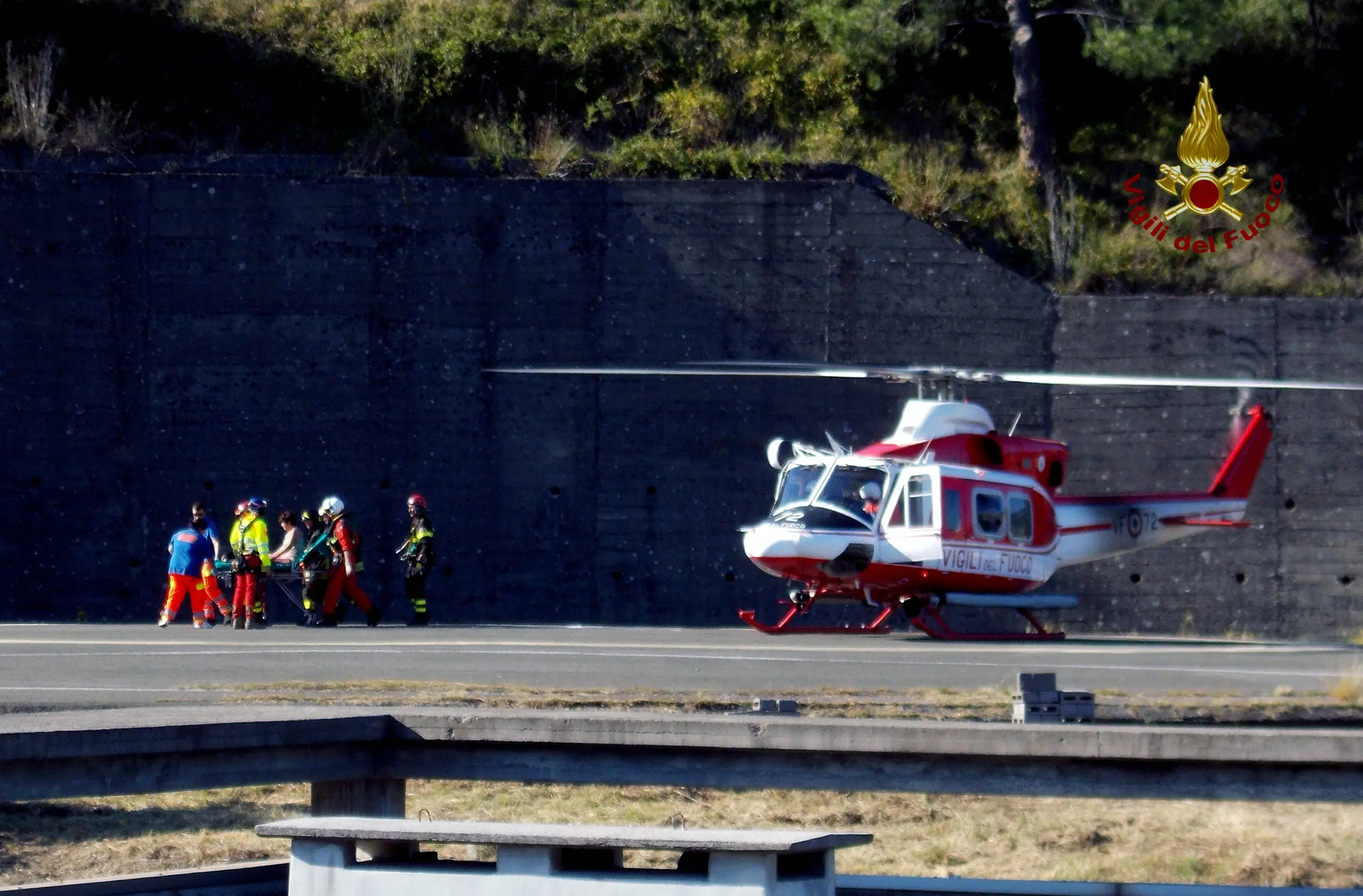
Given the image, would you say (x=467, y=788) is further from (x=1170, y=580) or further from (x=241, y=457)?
(x=1170, y=580)

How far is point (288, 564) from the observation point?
21.5 m

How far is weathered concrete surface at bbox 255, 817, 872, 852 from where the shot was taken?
5.67 metres

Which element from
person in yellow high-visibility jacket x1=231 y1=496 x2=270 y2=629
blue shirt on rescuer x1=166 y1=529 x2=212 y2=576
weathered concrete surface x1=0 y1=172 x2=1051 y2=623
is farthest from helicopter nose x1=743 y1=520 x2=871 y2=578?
blue shirt on rescuer x1=166 y1=529 x2=212 y2=576

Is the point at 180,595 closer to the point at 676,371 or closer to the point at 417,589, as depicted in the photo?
the point at 417,589

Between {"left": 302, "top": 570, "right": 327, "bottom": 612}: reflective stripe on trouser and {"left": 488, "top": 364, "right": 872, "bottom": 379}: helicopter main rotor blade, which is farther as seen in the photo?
{"left": 302, "top": 570, "right": 327, "bottom": 612}: reflective stripe on trouser

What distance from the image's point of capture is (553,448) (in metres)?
22.7

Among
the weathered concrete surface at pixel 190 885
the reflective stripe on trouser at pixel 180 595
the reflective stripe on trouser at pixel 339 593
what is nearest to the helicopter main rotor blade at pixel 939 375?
the reflective stripe on trouser at pixel 339 593

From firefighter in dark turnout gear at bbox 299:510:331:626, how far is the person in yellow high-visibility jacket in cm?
49

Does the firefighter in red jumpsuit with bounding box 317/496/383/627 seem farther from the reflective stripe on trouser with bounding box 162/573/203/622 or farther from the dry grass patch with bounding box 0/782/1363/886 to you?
the dry grass patch with bounding box 0/782/1363/886

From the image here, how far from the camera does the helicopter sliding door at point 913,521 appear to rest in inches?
736

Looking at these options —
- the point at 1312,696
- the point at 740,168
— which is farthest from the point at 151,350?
the point at 1312,696

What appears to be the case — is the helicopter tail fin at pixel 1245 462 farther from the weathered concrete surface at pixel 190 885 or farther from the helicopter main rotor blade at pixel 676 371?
the weathered concrete surface at pixel 190 885

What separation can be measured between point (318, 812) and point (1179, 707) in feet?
23.0

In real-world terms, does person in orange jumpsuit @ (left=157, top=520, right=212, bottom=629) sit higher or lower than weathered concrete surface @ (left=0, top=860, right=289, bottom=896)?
higher
